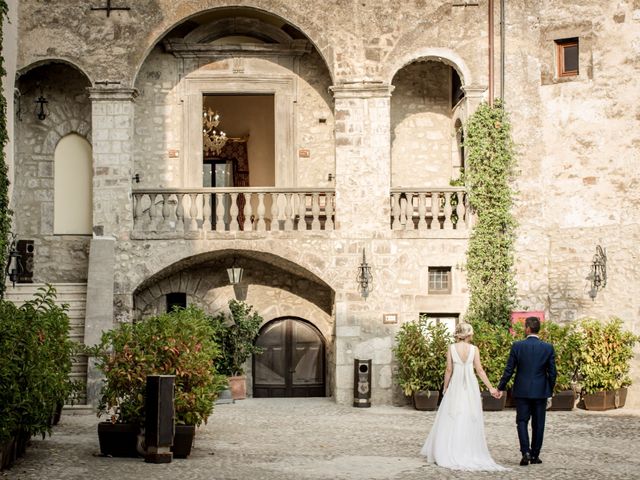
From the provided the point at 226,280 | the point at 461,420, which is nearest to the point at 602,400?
the point at 461,420

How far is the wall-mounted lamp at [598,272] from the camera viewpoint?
17.8 metres

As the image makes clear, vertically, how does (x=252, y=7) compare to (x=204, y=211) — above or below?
above

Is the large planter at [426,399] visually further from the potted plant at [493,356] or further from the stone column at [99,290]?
the stone column at [99,290]

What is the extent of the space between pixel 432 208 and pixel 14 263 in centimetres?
727

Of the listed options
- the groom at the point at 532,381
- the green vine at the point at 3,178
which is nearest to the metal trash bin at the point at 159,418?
the groom at the point at 532,381

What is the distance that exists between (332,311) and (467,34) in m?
5.33

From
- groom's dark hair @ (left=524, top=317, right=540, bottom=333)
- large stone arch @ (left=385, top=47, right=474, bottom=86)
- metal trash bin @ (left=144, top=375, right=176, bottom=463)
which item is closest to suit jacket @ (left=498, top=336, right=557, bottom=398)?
groom's dark hair @ (left=524, top=317, right=540, bottom=333)

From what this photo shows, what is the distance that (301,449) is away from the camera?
12438 mm

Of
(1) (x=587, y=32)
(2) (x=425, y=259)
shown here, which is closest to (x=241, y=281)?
(2) (x=425, y=259)

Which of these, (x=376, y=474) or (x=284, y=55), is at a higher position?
(x=284, y=55)

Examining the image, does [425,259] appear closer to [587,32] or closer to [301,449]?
[587,32]

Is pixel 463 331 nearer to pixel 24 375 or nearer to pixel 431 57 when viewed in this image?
pixel 24 375

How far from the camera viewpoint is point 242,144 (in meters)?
24.8

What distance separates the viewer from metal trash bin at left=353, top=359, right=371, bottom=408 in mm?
17797
